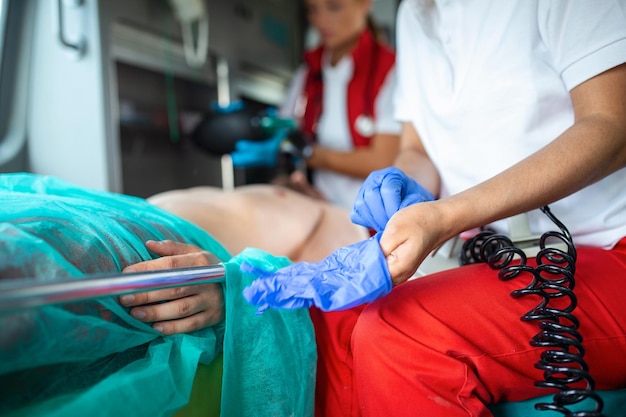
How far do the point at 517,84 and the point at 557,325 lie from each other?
17.6 inches

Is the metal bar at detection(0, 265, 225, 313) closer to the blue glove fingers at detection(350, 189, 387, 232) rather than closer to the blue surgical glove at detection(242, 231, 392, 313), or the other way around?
the blue surgical glove at detection(242, 231, 392, 313)

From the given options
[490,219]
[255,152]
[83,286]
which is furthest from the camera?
[255,152]

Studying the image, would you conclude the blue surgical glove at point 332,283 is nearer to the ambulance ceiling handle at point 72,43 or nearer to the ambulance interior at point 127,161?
the ambulance interior at point 127,161

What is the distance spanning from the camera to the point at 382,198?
0.82m

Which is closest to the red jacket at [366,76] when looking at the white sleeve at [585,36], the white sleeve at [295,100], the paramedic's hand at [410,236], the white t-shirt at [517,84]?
the white sleeve at [295,100]

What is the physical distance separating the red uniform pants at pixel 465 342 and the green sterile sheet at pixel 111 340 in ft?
0.48

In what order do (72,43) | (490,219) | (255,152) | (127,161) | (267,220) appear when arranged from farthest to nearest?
(127,161) → (255,152) → (72,43) → (267,220) → (490,219)

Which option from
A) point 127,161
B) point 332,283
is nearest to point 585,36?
point 332,283

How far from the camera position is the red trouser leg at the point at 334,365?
3.03ft

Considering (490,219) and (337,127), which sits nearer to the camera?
(490,219)

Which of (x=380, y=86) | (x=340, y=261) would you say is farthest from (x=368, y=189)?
(x=380, y=86)

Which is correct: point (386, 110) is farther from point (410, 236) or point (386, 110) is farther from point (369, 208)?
point (410, 236)

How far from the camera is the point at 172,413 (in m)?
0.69

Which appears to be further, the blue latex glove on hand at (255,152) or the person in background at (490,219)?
the blue latex glove on hand at (255,152)
